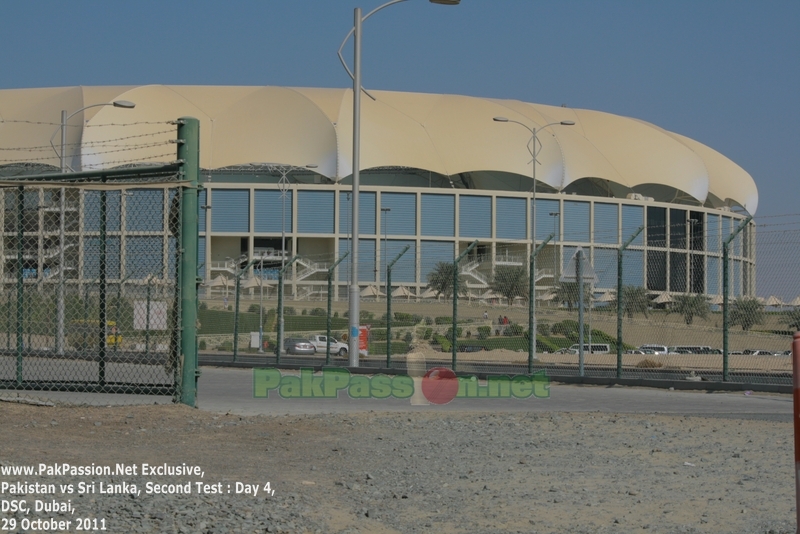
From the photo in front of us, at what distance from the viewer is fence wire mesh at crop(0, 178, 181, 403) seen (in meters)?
9.35

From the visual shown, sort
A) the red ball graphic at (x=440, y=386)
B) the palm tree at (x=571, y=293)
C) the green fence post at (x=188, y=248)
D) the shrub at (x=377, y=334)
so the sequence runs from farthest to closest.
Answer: the shrub at (x=377, y=334) < the palm tree at (x=571, y=293) < the red ball graphic at (x=440, y=386) < the green fence post at (x=188, y=248)

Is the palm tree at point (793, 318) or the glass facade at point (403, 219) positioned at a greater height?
the glass facade at point (403, 219)

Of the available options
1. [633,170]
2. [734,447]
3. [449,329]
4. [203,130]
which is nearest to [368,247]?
[203,130]

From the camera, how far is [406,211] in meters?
74.8

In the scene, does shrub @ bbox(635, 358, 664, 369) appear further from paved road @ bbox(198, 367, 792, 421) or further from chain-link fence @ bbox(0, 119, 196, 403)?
chain-link fence @ bbox(0, 119, 196, 403)

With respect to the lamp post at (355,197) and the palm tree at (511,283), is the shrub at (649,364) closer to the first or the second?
the palm tree at (511,283)

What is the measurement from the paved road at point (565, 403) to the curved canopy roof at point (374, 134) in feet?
184

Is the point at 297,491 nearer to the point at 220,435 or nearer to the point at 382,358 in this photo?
the point at 220,435

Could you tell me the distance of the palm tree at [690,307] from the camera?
17.5m

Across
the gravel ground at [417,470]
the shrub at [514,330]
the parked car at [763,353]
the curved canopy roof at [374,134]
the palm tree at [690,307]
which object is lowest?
the gravel ground at [417,470]

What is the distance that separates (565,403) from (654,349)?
248 inches

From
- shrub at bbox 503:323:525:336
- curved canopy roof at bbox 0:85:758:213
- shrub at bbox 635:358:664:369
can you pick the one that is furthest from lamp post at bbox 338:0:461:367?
curved canopy roof at bbox 0:85:758:213

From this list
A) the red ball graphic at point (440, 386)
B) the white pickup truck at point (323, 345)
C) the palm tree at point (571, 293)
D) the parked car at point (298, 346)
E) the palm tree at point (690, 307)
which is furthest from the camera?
the parked car at point (298, 346)

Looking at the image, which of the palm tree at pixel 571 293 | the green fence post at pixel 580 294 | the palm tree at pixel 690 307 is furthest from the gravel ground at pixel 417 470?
the palm tree at pixel 571 293
